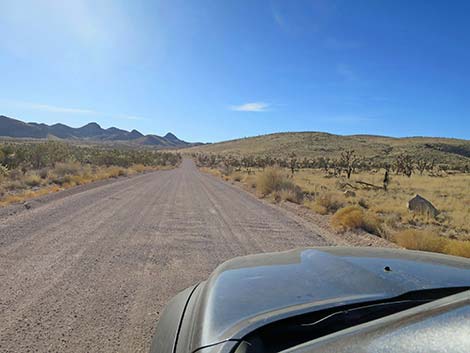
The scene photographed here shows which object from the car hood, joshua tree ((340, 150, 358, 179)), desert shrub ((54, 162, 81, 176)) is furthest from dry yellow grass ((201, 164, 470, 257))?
joshua tree ((340, 150, 358, 179))

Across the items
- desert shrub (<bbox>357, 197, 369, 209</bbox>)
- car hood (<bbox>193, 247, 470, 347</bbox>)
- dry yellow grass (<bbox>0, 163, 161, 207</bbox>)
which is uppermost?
car hood (<bbox>193, 247, 470, 347</bbox>)

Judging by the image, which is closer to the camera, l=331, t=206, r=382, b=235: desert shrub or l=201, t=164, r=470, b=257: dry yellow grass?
l=201, t=164, r=470, b=257: dry yellow grass

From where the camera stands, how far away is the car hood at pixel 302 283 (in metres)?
1.60

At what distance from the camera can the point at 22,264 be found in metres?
5.42

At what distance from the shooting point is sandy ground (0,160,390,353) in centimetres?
352

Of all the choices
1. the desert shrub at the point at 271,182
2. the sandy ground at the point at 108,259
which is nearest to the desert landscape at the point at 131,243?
the sandy ground at the point at 108,259

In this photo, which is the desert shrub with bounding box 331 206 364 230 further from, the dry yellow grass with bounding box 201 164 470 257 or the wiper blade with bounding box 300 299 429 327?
the wiper blade with bounding box 300 299 429 327

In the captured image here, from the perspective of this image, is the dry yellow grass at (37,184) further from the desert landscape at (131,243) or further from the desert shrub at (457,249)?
the desert shrub at (457,249)

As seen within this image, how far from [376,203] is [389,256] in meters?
14.8

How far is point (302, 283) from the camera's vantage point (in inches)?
80.4

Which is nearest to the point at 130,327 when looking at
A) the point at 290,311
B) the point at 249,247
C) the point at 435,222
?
the point at 290,311

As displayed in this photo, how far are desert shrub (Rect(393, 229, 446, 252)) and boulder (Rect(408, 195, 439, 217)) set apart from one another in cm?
623

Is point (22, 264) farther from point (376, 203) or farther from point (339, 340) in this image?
point (376, 203)

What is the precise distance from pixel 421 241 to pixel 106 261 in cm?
708
